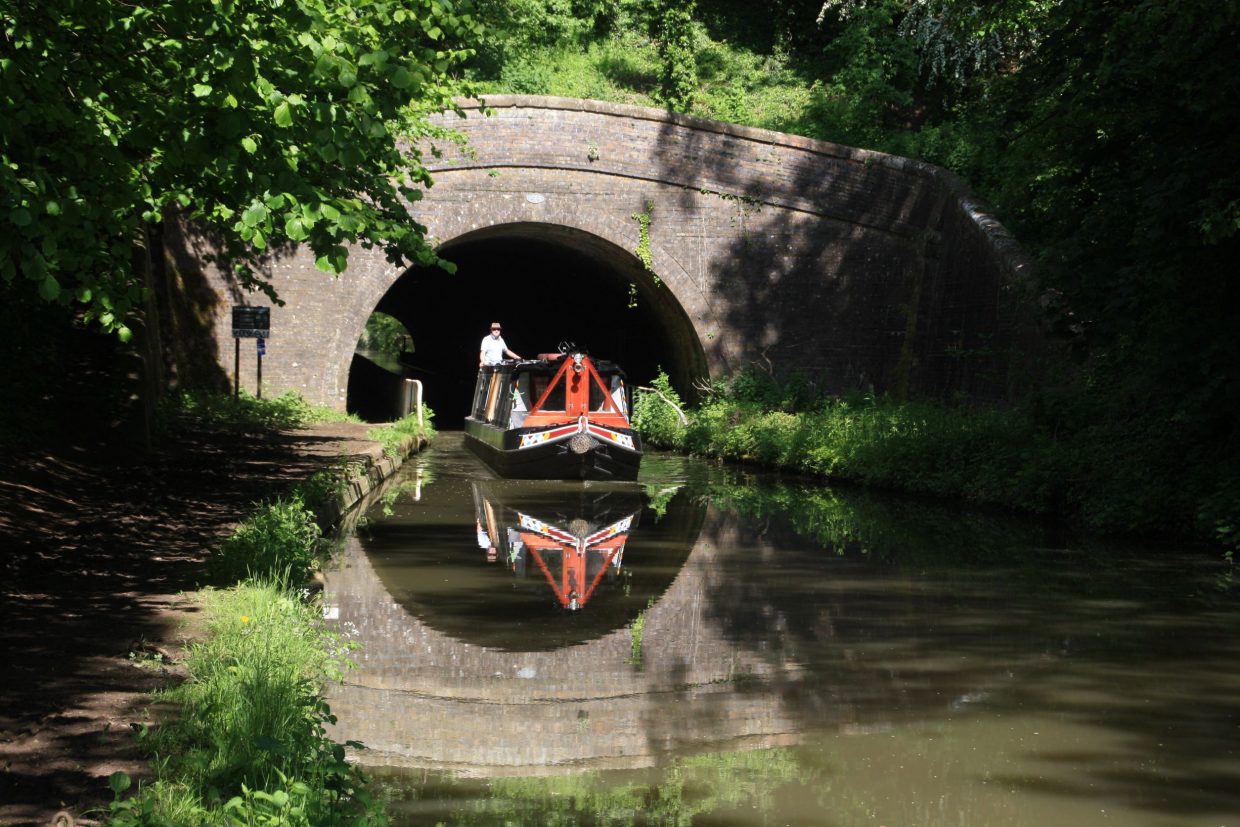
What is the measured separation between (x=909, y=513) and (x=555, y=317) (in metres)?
16.5

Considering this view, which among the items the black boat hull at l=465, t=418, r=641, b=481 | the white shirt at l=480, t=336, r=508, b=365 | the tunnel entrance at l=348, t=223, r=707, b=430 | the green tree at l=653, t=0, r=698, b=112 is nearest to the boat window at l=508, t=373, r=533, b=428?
the black boat hull at l=465, t=418, r=641, b=481

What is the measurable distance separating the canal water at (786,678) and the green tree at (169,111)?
1965 millimetres

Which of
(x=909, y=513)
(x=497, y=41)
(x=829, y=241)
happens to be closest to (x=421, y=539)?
(x=909, y=513)

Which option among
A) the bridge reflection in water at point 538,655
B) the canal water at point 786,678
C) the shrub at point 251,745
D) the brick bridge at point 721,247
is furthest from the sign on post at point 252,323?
the shrub at point 251,745

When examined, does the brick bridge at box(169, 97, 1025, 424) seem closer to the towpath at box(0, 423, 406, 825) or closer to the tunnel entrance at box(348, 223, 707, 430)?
the tunnel entrance at box(348, 223, 707, 430)

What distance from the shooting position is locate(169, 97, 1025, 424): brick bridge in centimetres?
1750

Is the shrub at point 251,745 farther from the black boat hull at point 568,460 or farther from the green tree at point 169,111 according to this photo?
the black boat hull at point 568,460

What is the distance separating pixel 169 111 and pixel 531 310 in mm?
22209

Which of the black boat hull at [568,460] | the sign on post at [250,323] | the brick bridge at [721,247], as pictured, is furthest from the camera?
the brick bridge at [721,247]

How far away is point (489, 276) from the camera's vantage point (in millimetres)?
26172

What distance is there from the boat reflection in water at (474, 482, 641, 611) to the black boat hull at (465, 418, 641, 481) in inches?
50.4

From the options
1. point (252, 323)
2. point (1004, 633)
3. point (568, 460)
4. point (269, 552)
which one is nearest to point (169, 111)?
point (269, 552)

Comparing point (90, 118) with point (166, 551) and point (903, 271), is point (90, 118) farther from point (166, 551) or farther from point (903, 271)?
point (903, 271)

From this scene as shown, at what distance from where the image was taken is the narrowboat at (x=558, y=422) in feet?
48.2
